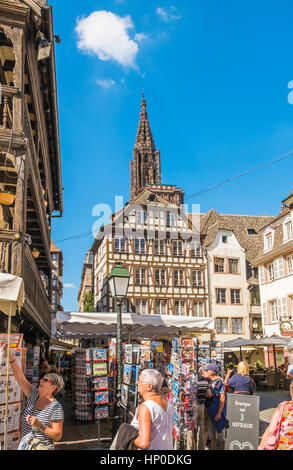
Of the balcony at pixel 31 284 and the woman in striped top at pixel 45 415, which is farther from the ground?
the balcony at pixel 31 284

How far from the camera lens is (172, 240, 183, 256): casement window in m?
36.1

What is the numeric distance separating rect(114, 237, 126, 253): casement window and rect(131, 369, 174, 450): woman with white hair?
30.7 metres

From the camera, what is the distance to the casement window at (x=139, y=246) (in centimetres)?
3509

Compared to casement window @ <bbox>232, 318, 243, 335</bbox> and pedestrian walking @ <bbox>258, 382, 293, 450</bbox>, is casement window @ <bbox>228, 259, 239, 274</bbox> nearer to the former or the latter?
casement window @ <bbox>232, 318, 243, 335</bbox>

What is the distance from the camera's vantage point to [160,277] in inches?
1372

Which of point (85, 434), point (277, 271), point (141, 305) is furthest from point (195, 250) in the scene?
point (85, 434)

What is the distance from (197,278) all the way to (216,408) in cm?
2859

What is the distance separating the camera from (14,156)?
852cm

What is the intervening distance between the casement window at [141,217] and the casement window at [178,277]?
4729mm

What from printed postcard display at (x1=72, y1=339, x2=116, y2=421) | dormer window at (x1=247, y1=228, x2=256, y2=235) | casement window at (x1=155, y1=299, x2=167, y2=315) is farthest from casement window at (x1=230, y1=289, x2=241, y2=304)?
printed postcard display at (x1=72, y1=339, x2=116, y2=421)

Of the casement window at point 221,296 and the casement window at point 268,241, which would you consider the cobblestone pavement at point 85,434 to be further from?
the casement window at point 221,296

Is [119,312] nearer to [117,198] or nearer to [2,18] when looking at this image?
[2,18]

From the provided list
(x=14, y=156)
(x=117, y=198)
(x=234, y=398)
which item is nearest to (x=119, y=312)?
(x=234, y=398)

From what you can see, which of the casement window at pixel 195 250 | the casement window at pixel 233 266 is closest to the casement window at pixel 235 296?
the casement window at pixel 233 266
